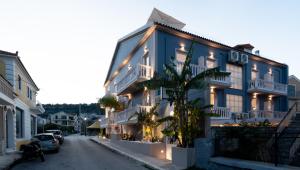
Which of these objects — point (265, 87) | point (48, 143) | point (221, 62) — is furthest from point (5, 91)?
point (265, 87)

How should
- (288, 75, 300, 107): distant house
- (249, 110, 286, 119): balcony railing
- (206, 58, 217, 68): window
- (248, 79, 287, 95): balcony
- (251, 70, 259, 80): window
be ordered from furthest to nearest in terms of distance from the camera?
(288, 75, 300, 107): distant house
(251, 70, 259, 80): window
(248, 79, 287, 95): balcony
(249, 110, 286, 119): balcony railing
(206, 58, 217, 68): window

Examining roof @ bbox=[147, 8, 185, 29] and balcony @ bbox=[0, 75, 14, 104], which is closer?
balcony @ bbox=[0, 75, 14, 104]

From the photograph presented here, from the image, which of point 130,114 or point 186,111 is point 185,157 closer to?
point 186,111

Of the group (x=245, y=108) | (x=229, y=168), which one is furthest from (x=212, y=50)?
(x=229, y=168)

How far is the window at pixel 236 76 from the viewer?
27.5m

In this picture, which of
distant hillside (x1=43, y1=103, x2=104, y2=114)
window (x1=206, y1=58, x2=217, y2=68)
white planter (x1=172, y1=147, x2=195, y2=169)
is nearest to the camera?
white planter (x1=172, y1=147, x2=195, y2=169)

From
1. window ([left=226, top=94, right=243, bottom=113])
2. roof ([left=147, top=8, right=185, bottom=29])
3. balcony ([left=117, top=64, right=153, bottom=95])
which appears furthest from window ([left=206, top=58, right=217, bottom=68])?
balcony ([left=117, top=64, right=153, bottom=95])

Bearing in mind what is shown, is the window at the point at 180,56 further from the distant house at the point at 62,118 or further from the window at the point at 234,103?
the distant house at the point at 62,118

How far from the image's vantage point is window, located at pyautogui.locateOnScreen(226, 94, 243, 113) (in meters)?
26.9

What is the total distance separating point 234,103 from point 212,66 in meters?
4.16

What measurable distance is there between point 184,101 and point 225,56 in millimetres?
13664

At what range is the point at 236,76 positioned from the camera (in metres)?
28.2

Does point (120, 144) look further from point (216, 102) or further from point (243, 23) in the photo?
point (243, 23)

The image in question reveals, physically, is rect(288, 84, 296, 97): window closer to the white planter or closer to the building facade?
the white planter
